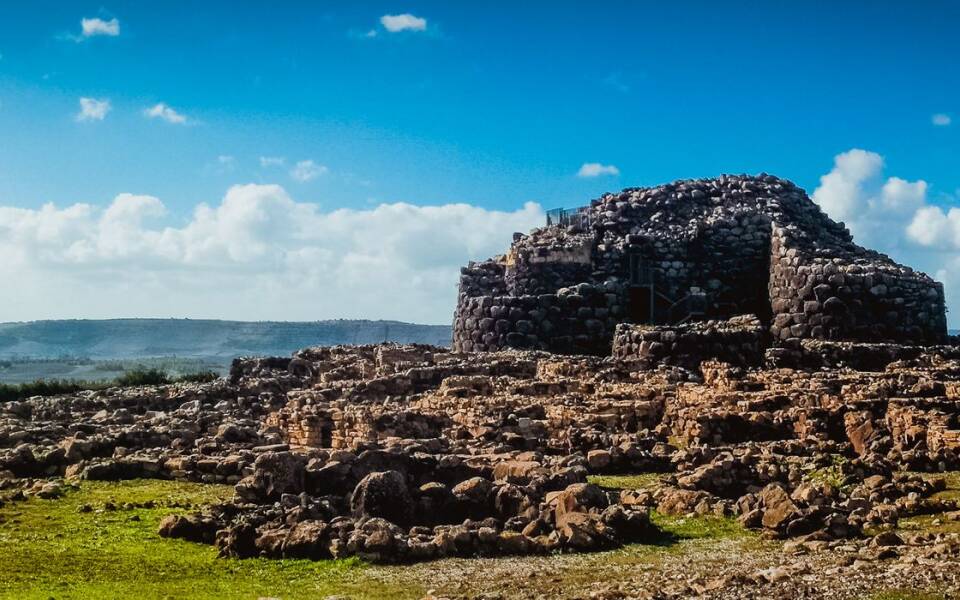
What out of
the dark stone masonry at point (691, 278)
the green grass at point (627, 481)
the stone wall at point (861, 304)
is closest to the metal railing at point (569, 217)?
the dark stone masonry at point (691, 278)

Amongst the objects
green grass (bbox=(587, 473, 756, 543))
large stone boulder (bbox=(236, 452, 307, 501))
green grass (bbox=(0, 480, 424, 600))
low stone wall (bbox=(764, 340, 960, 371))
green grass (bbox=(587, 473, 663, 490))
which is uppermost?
low stone wall (bbox=(764, 340, 960, 371))

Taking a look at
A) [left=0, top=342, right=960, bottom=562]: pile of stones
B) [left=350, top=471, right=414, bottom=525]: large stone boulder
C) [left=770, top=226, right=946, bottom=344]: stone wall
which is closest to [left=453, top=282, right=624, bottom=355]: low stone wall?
[left=0, top=342, right=960, bottom=562]: pile of stones

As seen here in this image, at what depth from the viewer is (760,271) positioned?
40.2m

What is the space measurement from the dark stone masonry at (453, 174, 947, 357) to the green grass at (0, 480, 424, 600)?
17.9 meters

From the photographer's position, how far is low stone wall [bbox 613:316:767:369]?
Result: 98.8 feet

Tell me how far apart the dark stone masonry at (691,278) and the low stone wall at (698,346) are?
2.20 feet

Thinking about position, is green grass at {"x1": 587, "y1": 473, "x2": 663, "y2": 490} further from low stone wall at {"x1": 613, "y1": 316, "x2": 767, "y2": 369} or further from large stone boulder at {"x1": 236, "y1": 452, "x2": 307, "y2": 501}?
low stone wall at {"x1": 613, "y1": 316, "x2": 767, "y2": 369}

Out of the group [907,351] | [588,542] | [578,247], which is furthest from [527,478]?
[578,247]

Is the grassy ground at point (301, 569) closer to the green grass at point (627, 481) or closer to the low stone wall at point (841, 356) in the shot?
the green grass at point (627, 481)

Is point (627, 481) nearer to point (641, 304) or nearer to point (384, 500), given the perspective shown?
point (384, 500)

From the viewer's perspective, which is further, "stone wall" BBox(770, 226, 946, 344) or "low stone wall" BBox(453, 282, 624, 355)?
"low stone wall" BBox(453, 282, 624, 355)

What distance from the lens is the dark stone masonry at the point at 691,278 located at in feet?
113

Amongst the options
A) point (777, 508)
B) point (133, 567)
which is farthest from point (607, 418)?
point (133, 567)

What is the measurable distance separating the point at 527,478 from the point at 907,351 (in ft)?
53.1
